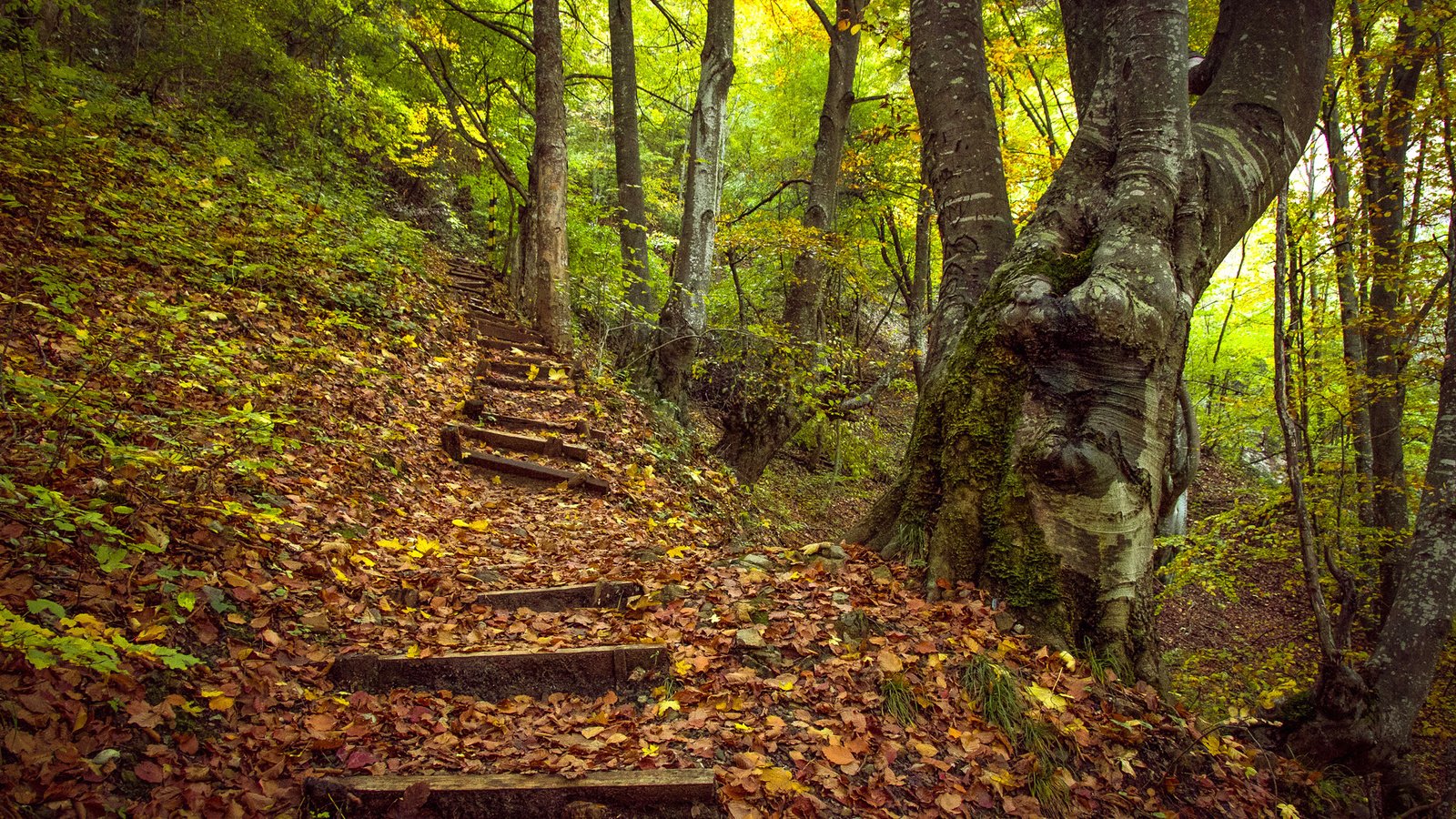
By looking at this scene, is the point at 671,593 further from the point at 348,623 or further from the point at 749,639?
the point at 348,623

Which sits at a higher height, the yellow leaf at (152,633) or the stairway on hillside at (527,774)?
the yellow leaf at (152,633)

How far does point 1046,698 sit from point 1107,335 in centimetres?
175

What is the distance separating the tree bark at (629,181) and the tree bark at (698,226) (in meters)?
0.60

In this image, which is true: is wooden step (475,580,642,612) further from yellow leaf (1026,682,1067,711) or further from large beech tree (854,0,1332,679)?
yellow leaf (1026,682,1067,711)

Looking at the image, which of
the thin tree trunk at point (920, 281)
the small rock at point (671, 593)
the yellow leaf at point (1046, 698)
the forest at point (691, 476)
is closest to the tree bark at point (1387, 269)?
the forest at point (691, 476)

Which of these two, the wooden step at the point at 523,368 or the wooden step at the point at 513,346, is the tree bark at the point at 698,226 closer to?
the wooden step at the point at 523,368

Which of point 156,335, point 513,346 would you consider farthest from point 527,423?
point 156,335

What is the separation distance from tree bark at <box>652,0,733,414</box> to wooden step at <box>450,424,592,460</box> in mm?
2435

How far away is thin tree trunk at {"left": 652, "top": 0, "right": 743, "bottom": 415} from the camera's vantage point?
9008 mm

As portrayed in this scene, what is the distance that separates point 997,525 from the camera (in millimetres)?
3553

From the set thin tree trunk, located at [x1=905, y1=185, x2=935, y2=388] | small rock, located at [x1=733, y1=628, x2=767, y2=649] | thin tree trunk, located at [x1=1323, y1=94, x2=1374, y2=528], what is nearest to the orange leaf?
small rock, located at [x1=733, y1=628, x2=767, y2=649]

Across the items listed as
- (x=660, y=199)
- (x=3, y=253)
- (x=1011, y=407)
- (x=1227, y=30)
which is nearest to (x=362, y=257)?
(x=3, y=253)

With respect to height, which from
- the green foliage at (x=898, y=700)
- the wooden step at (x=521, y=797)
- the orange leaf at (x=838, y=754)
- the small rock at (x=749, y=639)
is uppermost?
the small rock at (x=749, y=639)

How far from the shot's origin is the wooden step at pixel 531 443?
6.81m
